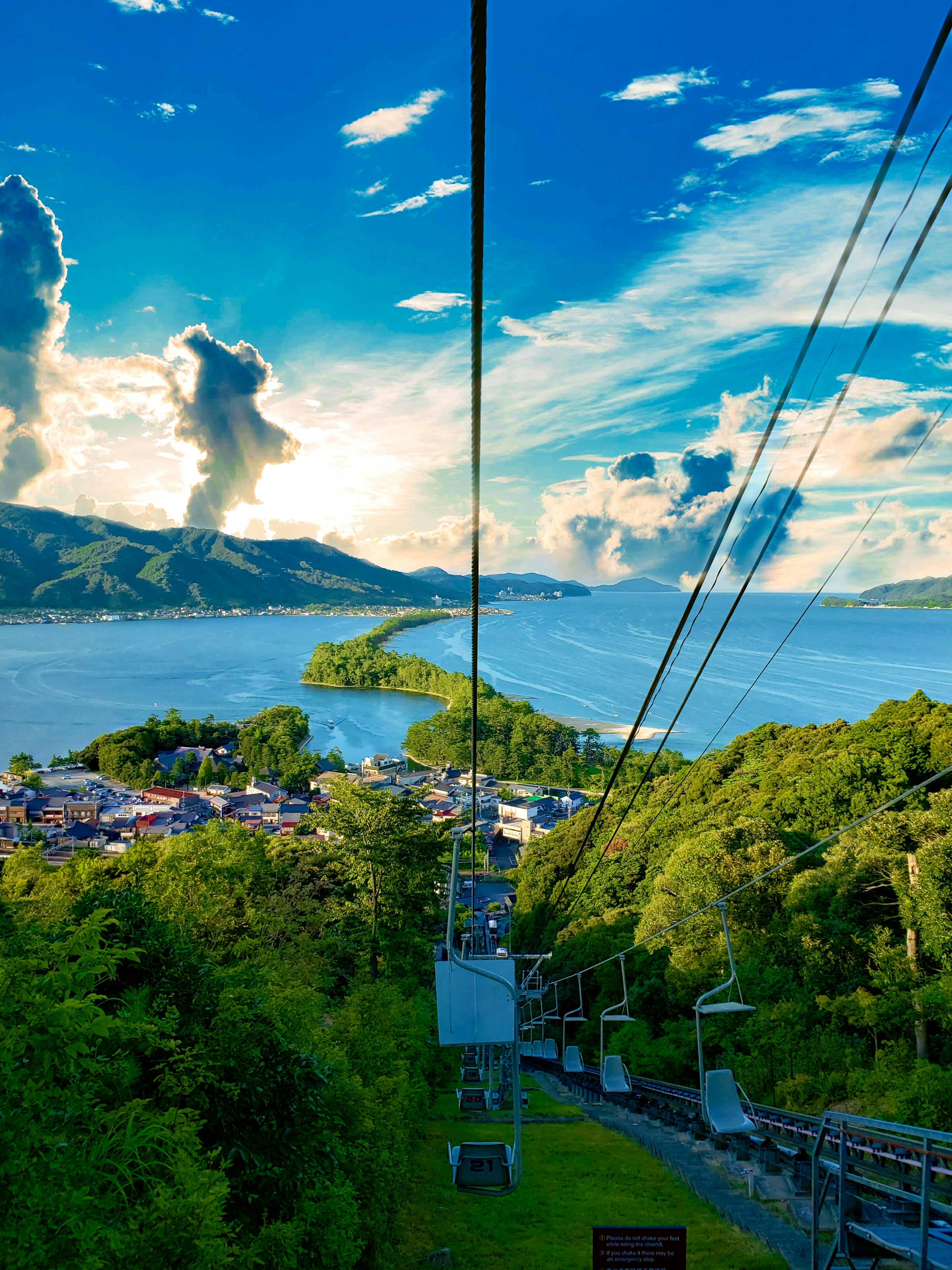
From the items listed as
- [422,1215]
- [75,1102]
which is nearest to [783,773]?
[422,1215]

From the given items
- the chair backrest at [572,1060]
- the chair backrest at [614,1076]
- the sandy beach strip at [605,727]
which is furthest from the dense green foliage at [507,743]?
the chair backrest at [614,1076]

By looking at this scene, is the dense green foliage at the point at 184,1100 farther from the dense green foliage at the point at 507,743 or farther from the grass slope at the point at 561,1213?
the dense green foliage at the point at 507,743

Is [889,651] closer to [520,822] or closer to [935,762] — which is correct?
[520,822]

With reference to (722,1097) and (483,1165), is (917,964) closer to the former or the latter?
(722,1097)

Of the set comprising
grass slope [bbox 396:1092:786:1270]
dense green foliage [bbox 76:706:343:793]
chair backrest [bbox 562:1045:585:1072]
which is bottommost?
grass slope [bbox 396:1092:786:1270]

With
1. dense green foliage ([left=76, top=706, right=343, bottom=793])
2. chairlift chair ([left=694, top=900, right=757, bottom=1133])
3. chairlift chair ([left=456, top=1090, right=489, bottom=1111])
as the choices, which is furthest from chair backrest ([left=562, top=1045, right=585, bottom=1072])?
dense green foliage ([left=76, top=706, right=343, bottom=793])

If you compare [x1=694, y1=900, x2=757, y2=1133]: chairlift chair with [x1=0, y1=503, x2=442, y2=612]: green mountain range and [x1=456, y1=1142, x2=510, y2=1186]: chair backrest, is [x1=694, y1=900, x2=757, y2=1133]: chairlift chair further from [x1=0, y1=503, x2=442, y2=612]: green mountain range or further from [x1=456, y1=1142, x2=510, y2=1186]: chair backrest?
[x1=0, y1=503, x2=442, y2=612]: green mountain range

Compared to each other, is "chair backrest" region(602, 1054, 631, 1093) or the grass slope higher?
"chair backrest" region(602, 1054, 631, 1093)
